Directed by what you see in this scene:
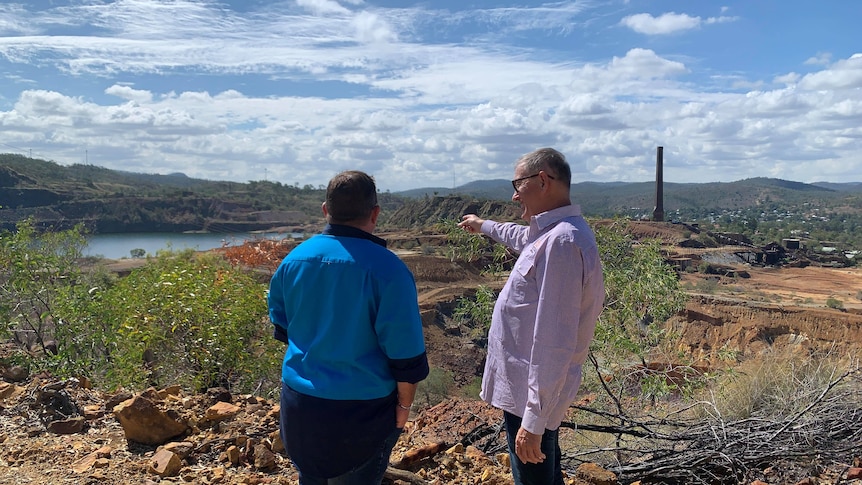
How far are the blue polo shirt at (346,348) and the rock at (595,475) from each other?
1529 mm

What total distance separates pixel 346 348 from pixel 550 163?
93 cm

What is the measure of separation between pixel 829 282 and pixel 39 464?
37.6 m

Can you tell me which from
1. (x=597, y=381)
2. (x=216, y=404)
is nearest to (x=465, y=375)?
(x=597, y=381)

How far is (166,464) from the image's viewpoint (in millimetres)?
3283

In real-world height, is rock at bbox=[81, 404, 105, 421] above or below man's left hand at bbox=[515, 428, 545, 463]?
below

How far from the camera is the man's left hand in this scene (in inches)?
78.9

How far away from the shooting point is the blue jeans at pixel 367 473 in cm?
200

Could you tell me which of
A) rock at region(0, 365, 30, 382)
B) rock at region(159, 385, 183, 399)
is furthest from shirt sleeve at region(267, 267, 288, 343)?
rock at region(0, 365, 30, 382)

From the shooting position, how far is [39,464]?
339 centimetres

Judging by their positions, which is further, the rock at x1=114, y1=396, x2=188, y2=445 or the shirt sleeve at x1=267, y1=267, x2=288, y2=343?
the rock at x1=114, y1=396, x2=188, y2=445

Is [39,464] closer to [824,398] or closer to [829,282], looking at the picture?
[824,398]

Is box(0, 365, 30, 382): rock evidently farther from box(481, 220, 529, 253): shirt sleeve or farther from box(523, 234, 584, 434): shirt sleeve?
box(523, 234, 584, 434): shirt sleeve

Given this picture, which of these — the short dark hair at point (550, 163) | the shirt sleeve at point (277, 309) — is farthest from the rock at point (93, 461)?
the short dark hair at point (550, 163)

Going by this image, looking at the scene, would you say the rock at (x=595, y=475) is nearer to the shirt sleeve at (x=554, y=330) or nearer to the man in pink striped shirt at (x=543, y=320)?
the man in pink striped shirt at (x=543, y=320)
